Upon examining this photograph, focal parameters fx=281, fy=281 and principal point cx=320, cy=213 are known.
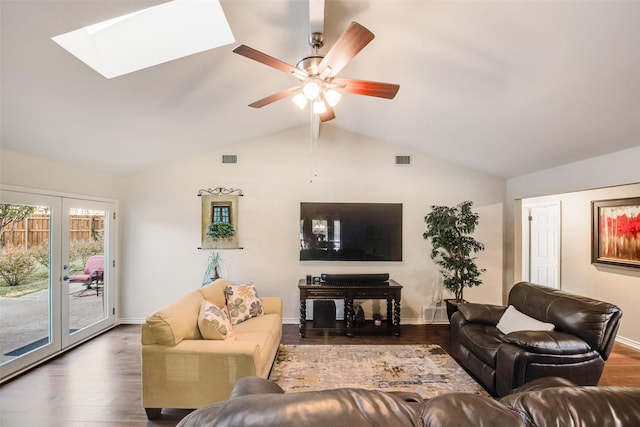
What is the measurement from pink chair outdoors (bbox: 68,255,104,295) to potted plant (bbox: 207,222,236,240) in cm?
153

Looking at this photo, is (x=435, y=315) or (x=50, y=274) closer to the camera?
(x=50, y=274)

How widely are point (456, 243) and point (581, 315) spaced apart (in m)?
1.81

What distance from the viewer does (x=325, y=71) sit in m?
1.87

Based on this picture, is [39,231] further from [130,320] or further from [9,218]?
[130,320]

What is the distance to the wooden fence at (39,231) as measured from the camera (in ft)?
9.42

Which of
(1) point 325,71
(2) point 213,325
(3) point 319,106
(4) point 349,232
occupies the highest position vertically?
(1) point 325,71

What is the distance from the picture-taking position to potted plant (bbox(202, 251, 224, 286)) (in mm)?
4282

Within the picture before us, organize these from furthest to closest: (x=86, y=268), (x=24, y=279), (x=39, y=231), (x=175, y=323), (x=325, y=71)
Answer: (x=86, y=268), (x=39, y=231), (x=24, y=279), (x=175, y=323), (x=325, y=71)

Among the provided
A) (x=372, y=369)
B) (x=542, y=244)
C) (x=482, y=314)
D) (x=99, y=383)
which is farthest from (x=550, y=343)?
(x=99, y=383)

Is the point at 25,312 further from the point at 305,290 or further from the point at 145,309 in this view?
the point at 305,290

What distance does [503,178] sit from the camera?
4637 mm

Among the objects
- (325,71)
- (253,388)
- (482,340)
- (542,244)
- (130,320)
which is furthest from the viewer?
(542,244)

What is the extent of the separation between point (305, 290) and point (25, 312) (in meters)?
3.10

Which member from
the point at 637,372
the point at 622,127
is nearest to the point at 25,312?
the point at 622,127
